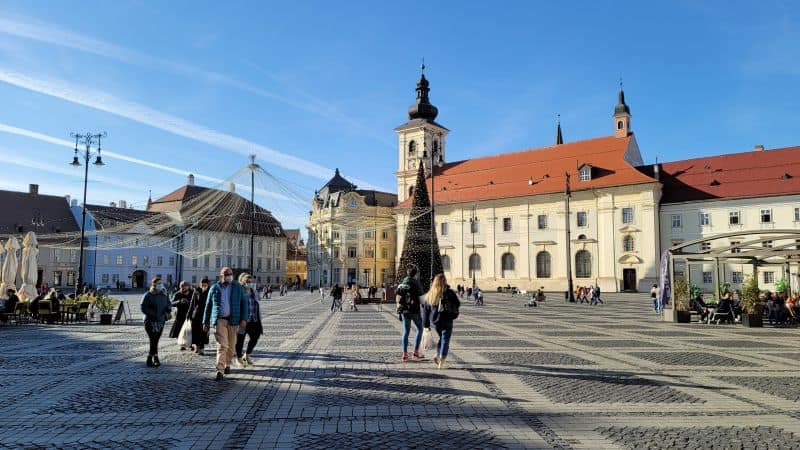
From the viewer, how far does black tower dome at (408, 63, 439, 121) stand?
263 ft

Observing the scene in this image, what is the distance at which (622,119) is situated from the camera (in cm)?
6381

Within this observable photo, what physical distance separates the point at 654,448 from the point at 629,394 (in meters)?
2.66

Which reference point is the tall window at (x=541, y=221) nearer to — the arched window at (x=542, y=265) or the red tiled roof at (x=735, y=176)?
the arched window at (x=542, y=265)

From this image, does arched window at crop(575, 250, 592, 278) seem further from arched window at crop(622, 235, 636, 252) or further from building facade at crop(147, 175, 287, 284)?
building facade at crop(147, 175, 287, 284)

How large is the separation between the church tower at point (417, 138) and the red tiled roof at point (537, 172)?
4324 mm

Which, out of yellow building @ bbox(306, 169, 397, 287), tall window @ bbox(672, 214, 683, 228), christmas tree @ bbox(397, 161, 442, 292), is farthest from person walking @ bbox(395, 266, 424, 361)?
yellow building @ bbox(306, 169, 397, 287)

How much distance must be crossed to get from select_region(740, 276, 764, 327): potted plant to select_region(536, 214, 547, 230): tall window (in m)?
41.3

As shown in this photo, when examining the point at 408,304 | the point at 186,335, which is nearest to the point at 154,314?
the point at 186,335

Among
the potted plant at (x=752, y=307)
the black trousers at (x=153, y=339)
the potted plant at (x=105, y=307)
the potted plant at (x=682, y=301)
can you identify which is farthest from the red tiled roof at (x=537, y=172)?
the black trousers at (x=153, y=339)

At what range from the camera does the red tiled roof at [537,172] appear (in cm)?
5903

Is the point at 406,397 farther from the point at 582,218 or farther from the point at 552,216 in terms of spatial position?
the point at 552,216

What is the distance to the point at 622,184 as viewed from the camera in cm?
5650

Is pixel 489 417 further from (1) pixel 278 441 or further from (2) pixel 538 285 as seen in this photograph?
(2) pixel 538 285

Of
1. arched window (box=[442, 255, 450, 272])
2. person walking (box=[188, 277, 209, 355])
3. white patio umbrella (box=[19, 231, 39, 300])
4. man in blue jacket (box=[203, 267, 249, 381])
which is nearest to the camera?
man in blue jacket (box=[203, 267, 249, 381])
